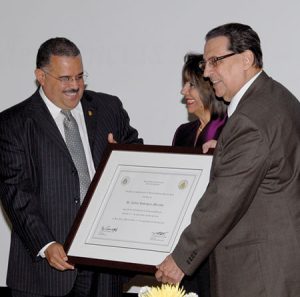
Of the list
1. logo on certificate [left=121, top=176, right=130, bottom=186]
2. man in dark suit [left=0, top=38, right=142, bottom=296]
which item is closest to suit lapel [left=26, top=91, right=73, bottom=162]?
man in dark suit [left=0, top=38, right=142, bottom=296]

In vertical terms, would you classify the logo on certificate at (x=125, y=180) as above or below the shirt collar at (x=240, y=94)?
below

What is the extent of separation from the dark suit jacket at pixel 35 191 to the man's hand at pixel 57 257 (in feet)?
0.22

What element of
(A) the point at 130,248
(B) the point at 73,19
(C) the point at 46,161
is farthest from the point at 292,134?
(B) the point at 73,19

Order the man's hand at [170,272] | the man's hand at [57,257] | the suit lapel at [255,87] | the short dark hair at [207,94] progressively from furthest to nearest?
the short dark hair at [207,94] → the man's hand at [57,257] → the man's hand at [170,272] → the suit lapel at [255,87]

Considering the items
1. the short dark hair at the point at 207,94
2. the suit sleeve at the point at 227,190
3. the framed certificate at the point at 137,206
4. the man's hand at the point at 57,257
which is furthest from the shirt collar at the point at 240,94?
the man's hand at the point at 57,257

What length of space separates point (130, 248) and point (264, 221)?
2.60ft

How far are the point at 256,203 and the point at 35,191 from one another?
1404 mm

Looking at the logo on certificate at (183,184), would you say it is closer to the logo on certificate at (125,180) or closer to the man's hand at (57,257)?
the logo on certificate at (125,180)

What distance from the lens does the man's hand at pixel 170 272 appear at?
3.46 meters

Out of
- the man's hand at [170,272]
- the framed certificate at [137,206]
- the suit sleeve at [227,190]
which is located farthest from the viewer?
the framed certificate at [137,206]

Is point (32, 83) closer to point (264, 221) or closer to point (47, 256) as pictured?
point (47, 256)

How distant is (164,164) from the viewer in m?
3.90

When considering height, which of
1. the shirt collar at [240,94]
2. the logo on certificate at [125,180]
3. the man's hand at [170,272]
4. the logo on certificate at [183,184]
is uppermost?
the shirt collar at [240,94]

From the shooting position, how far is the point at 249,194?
323cm
